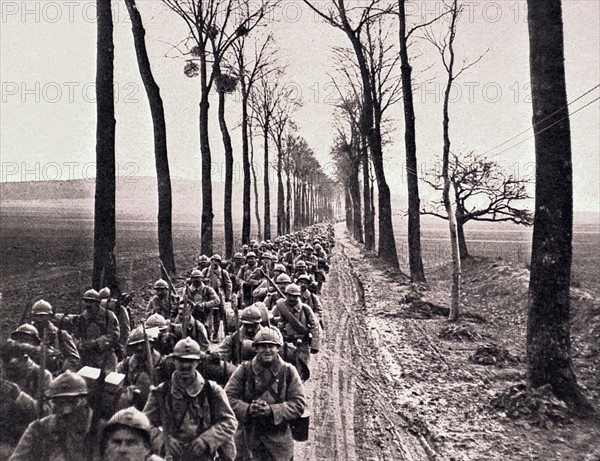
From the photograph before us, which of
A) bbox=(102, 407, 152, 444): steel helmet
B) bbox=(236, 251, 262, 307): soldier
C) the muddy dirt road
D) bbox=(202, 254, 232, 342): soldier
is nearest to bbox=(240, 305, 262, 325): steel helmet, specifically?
the muddy dirt road

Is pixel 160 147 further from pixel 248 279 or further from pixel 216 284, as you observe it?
pixel 216 284

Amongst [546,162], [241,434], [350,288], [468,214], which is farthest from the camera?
[468,214]

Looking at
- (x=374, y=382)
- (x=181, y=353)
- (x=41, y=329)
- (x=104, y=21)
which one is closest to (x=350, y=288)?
(x=374, y=382)

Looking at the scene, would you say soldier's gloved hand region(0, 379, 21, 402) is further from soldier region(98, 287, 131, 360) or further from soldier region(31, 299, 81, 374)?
soldier region(98, 287, 131, 360)

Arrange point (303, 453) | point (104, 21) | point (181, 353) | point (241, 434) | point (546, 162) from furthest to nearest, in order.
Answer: point (104, 21)
point (546, 162)
point (303, 453)
point (241, 434)
point (181, 353)

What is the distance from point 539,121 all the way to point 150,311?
23.6ft

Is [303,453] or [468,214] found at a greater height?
[468,214]

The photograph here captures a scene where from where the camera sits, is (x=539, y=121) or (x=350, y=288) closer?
(x=539, y=121)

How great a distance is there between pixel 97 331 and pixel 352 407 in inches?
153

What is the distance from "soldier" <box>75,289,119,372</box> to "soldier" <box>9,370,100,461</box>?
10.9ft

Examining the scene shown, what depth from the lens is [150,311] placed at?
9.48m

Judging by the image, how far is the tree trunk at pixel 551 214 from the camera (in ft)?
23.7

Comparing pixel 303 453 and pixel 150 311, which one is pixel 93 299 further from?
pixel 303 453

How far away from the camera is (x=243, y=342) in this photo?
635cm
